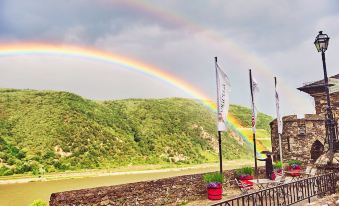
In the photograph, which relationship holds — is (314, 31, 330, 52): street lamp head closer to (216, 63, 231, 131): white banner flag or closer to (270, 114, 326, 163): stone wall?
(216, 63, 231, 131): white banner flag

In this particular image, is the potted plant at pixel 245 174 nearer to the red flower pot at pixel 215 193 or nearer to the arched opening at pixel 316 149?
the red flower pot at pixel 215 193

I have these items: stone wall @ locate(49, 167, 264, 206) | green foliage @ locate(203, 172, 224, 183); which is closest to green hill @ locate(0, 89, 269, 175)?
stone wall @ locate(49, 167, 264, 206)

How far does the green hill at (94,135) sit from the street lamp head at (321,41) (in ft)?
151

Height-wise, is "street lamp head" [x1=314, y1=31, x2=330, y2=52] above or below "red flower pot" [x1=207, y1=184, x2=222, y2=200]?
above

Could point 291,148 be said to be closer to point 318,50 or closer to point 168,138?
point 318,50

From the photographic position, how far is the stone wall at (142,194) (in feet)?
31.6

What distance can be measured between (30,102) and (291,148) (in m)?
68.8

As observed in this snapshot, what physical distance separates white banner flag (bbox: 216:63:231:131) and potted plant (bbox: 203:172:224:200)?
2.25 meters

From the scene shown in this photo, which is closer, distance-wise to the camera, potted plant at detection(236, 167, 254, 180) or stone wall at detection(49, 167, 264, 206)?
stone wall at detection(49, 167, 264, 206)

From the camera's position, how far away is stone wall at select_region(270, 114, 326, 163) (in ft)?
88.7

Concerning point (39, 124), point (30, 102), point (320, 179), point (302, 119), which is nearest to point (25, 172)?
point (39, 124)

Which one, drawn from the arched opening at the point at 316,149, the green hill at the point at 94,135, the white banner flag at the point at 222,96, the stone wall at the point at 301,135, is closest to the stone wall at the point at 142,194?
the white banner flag at the point at 222,96

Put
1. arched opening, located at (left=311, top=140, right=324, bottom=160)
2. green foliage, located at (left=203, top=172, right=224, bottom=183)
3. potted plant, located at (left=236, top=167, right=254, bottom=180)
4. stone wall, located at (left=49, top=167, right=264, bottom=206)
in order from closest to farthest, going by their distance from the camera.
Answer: stone wall, located at (left=49, top=167, right=264, bottom=206)
green foliage, located at (left=203, top=172, right=224, bottom=183)
potted plant, located at (left=236, top=167, right=254, bottom=180)
arched opening, located at (left=311, top=140, right=324, bottom=160)

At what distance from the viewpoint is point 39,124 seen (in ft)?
218
